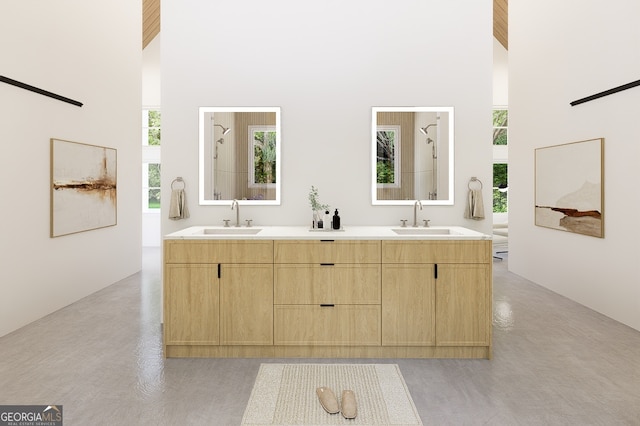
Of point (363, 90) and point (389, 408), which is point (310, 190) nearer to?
point (363, 90)

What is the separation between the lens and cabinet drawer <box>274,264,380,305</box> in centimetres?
294

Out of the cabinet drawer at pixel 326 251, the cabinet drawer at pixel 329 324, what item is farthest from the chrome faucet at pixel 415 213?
the cabinet drawer at pixel 329 324

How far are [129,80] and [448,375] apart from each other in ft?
18.2

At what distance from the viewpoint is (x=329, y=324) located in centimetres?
295

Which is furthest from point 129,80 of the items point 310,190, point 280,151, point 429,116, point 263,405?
point 263,405

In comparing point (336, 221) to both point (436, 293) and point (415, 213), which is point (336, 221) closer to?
point (415, 213)

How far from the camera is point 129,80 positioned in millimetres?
Answer: 5676

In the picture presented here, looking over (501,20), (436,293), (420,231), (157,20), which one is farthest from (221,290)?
(501,20)

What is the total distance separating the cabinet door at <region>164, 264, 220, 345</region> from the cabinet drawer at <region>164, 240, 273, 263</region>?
7 cm

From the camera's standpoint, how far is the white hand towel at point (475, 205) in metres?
3.57

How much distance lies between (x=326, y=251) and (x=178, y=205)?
1531 millimetres

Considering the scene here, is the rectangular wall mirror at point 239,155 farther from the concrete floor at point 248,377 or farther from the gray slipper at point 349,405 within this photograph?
the gray slipper at point 349,405

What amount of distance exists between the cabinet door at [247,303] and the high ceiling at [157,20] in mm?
6734

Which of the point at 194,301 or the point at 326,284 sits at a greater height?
the point at 326,284
